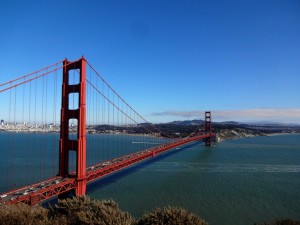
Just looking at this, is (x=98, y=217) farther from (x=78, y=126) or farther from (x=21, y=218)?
(x=78, y=126)

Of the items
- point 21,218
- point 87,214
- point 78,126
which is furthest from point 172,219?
point 78,126

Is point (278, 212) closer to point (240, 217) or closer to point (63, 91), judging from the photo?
point (240, 217)

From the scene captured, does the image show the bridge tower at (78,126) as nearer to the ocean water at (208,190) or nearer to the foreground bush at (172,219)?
the ocean water at (208,190)

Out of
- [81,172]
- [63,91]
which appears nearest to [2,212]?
[81,172]

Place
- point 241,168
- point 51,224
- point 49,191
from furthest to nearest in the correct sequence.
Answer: point 241,168
point 49,191
point 51,224

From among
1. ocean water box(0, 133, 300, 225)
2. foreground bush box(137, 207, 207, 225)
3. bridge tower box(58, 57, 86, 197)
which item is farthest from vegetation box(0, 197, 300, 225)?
bridge tower box(58, 57, 86, 197)

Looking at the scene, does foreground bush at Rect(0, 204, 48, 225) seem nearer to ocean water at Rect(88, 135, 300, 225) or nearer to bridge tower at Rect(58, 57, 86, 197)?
ocean water at Rect(88, 135, 300, 225)
